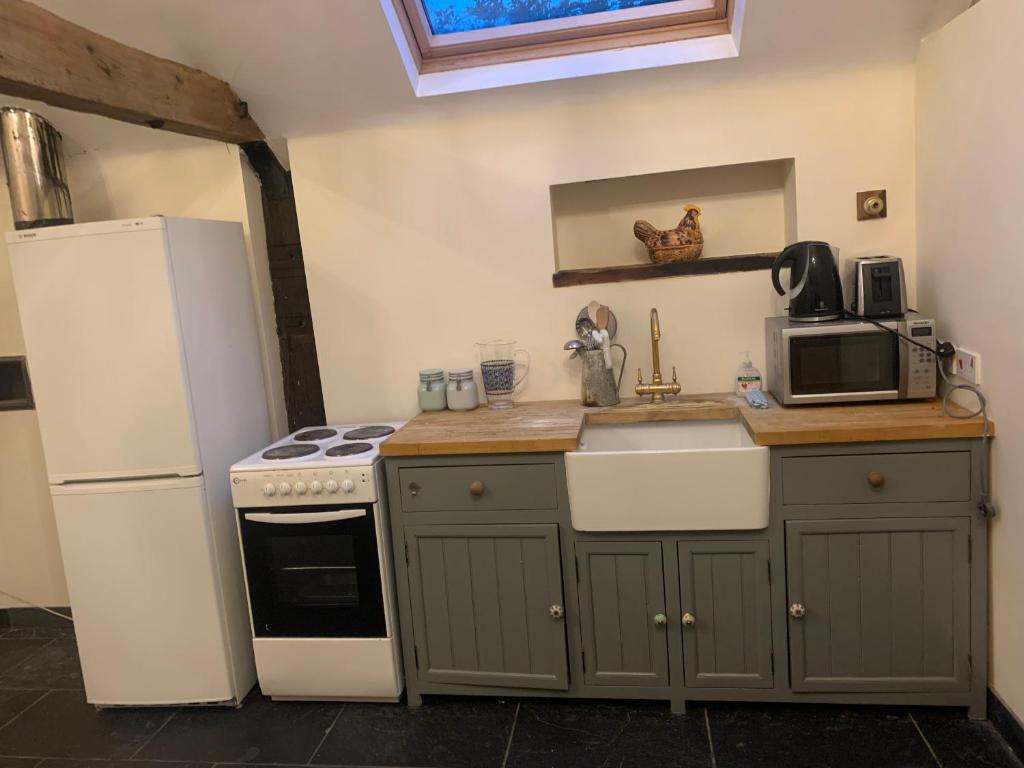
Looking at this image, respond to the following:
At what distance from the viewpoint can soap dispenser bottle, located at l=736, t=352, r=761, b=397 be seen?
273cm

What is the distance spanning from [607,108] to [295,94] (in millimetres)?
1147

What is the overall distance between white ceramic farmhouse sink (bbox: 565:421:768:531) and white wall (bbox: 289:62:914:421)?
26.2 inches

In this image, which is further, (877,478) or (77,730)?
(77,730)

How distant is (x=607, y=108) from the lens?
107 inches

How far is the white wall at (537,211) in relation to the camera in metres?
2.62

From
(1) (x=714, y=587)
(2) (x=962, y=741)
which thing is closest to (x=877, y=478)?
(1) (x=714, y=587)

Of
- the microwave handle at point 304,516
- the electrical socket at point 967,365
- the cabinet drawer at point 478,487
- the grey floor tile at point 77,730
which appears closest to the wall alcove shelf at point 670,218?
the electrical socket at point 967,365

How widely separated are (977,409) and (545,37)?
6.15 feet

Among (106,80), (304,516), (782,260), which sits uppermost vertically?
(106,80)

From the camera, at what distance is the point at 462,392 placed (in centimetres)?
287

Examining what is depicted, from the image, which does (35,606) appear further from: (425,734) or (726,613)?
(726,613)

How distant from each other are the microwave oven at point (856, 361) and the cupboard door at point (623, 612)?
0.72 m

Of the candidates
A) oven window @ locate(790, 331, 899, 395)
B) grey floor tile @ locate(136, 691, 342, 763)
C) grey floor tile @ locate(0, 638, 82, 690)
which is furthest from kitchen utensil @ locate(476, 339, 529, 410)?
grey floor tile @ locate(0, 638, 82, 690)

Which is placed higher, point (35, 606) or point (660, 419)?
point (660, 419)
